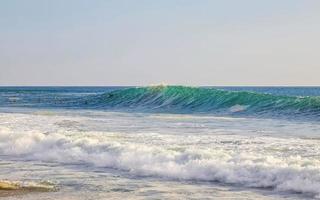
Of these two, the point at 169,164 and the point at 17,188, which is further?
the point at 169,164

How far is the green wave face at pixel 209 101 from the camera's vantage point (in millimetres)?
26111

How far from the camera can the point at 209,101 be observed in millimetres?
33688

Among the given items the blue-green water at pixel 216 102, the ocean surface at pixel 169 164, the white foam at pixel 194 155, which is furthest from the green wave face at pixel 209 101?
the white foam at pixel 194 155

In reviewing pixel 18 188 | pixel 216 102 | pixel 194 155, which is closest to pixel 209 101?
pixel 216 102

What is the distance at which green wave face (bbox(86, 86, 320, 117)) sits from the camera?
26111 millimetres

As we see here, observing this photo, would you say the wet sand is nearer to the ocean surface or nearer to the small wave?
the ocean surface

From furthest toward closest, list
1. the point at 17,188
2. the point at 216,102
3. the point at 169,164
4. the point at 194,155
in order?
1. the point at 216,102
2. the point at 194,155
3. the point at 169,164
4. the point at 17,188

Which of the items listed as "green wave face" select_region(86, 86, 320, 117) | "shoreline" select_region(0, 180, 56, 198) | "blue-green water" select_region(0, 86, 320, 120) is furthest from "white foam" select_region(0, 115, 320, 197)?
"green wave face" select_region(86, 86, 320, 117)

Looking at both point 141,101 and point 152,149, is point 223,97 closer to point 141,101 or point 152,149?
point 141,101

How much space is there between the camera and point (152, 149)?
11297 mm

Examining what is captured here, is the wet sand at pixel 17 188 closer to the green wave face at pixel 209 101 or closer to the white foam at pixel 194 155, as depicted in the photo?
the white foam at pixel 194 155

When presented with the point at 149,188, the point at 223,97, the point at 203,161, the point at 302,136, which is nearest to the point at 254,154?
the point at 203,161

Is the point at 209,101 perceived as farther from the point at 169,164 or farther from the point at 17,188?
the point at 17,188

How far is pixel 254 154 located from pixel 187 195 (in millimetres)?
2944
